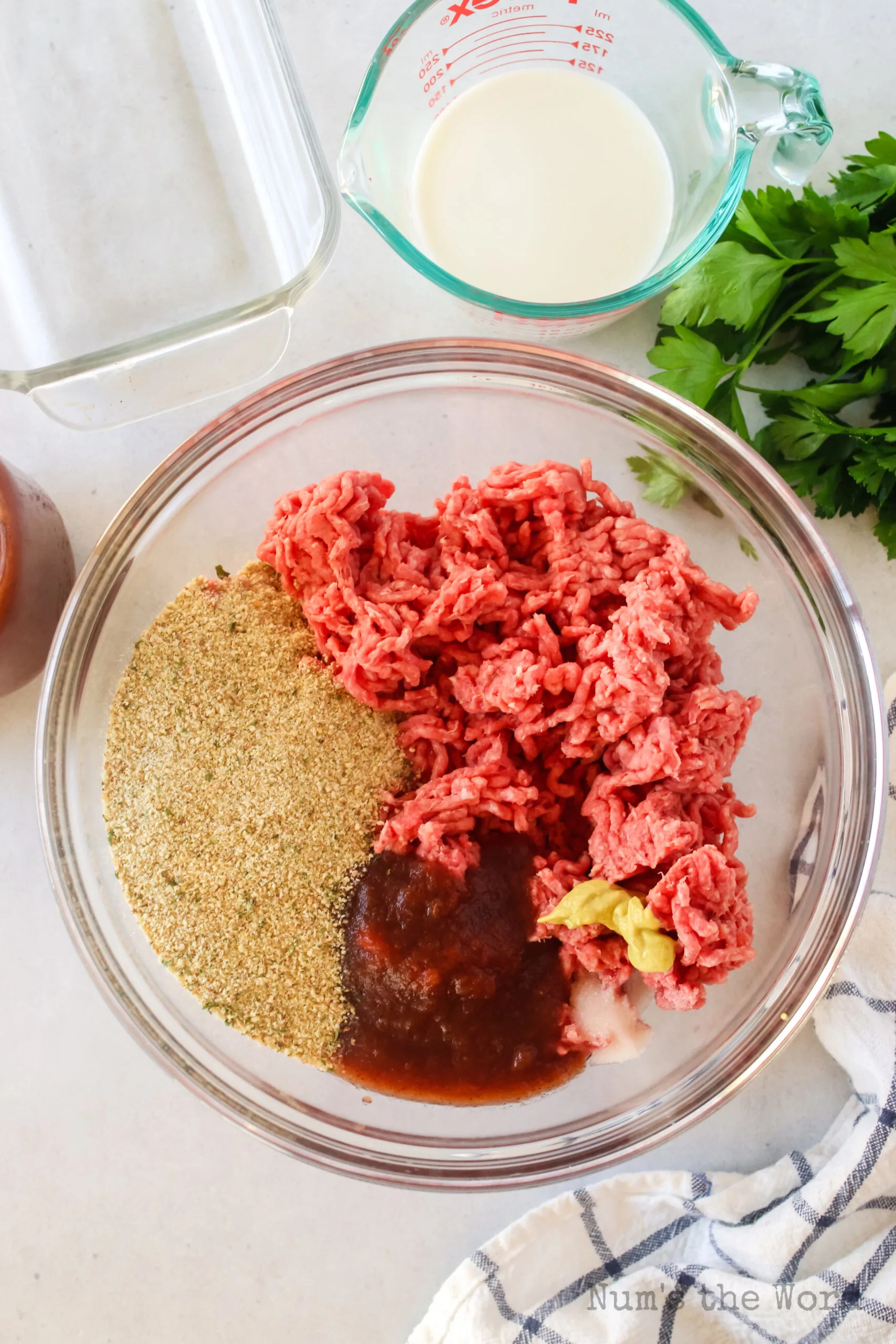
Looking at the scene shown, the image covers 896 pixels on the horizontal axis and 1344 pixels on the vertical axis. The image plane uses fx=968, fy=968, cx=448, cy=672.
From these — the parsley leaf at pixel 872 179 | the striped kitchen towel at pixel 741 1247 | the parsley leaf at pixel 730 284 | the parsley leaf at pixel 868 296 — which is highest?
the parsley leaf at pixel 872 179

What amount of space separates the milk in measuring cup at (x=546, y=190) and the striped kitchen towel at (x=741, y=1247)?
3.73 feet

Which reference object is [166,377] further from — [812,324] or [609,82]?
[812,324]

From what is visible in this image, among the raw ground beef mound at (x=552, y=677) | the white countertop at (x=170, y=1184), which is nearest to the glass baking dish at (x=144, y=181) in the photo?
the white countertop at (x=170, y=1184)

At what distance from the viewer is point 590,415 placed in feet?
6.72

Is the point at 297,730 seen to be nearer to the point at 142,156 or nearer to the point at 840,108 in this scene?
the point at 142,156

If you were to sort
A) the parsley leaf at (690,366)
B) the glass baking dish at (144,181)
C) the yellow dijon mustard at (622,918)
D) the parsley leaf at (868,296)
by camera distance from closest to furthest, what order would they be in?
the yellow dijon mustard at (622,918) < the parsley leaf at (868,296) < the parsley leaf at (690,366) < the glass baking dish at (144,181)

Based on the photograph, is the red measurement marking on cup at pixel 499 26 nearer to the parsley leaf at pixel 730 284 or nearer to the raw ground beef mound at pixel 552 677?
the parsley leaf at pixel 730 284

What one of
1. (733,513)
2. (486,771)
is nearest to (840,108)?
(733,513)

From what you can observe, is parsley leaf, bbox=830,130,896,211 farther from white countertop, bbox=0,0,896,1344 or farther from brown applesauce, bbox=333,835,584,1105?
brown applesauce, bbox=333,835,584,1105

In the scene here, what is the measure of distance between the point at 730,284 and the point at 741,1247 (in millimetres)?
1995

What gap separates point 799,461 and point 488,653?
84 cm

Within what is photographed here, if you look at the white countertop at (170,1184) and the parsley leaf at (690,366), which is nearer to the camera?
the parsley leaf at (690,366)

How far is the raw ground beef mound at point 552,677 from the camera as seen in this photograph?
1.66 meters

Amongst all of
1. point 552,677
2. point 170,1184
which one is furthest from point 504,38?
point 170,1184
